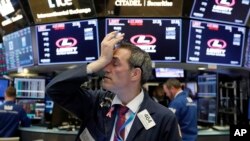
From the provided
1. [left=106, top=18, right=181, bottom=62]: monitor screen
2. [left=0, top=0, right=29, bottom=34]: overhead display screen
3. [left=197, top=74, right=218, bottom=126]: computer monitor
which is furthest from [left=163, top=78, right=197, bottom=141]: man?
[left=0, top=0, right=29, bottom=34]: overhead display screen

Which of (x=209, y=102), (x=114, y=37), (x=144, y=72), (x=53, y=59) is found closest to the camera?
(x=114, y=37)

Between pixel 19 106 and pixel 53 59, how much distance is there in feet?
2.85

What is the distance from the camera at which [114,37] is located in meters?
1.76

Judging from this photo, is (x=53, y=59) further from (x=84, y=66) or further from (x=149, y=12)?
(x=84, y=66)

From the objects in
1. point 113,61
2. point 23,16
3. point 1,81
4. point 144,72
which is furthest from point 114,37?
point 1,81

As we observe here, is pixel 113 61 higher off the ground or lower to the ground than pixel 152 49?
higher

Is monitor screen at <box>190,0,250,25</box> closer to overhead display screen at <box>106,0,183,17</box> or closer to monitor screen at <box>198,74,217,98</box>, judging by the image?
overhead display screen at <box>106,0,183,17</box>

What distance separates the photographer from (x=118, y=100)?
6.18 feet

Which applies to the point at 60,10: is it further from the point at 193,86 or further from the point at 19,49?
the point at 193,86

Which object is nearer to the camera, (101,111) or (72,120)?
(101,111)

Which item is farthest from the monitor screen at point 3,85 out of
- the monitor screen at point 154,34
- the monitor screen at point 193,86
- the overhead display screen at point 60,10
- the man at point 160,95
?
the monitor screen at point 193,86

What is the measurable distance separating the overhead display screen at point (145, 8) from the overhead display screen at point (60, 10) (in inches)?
10.3

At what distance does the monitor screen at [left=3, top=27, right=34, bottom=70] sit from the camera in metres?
5.36

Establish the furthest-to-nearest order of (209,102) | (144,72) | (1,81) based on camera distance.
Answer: (1,81) < (209,102) < (144,72)
